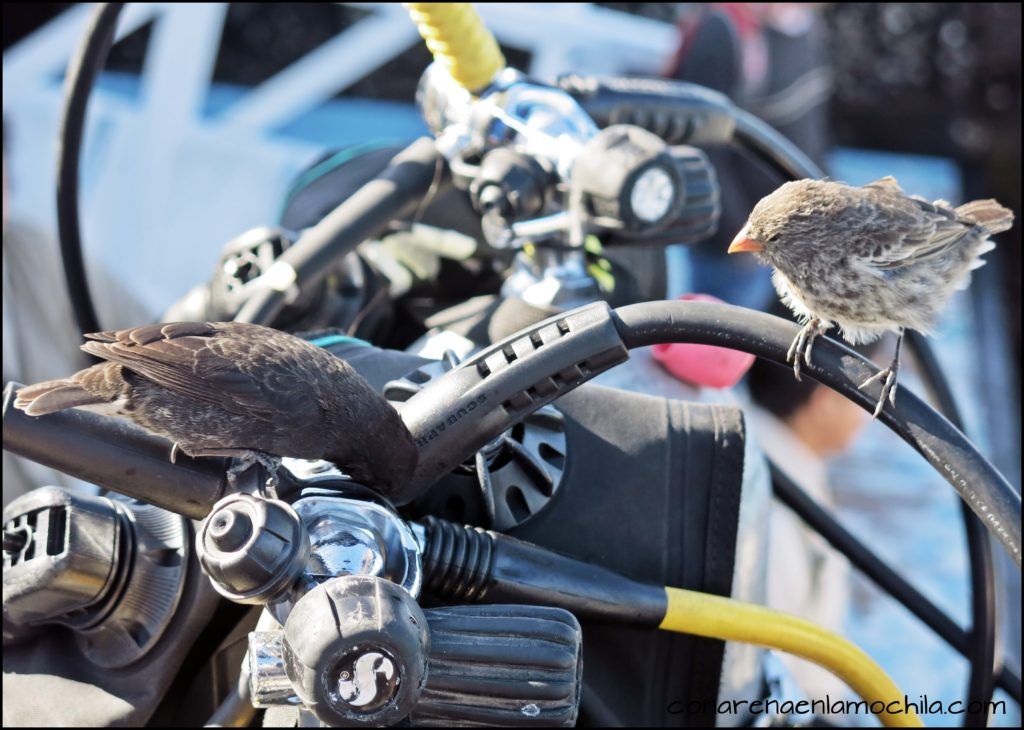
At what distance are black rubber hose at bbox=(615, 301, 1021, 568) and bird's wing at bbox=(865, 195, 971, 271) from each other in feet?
0.75

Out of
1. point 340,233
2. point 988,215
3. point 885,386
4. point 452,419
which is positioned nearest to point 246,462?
point 452,419

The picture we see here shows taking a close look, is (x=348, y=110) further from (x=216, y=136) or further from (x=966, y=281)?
(x=966, y=281)

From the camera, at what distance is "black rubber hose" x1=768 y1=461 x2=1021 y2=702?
141 cm

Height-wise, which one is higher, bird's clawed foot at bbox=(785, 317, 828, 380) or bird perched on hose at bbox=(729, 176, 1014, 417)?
bird perched on hose at bbox=(729, 176, 1014, 417)

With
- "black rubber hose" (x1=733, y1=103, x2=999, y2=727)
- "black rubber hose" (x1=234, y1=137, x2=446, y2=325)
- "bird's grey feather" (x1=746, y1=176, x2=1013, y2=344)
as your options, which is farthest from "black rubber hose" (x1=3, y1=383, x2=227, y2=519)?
"black rubber hose" (x1=733, y1=103, x2=999, y2=727)

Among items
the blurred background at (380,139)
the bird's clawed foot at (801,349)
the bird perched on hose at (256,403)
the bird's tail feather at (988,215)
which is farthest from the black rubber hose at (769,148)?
the bird perched on hose at (256,403)

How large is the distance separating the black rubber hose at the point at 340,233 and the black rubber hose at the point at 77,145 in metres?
0.34

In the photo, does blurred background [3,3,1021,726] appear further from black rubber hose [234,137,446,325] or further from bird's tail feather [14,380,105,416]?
bird's tail feather [14,380,105,416]

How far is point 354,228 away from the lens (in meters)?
1.33

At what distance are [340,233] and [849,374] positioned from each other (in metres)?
0.63

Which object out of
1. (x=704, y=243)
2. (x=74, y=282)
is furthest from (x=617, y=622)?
(x=704, y=243)

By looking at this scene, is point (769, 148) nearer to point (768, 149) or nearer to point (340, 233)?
point (768, 149)

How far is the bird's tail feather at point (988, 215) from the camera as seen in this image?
4.12 feet

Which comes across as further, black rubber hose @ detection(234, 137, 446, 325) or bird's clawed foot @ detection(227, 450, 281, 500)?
black rubber hose @ detection(234, 137, 446, 325)
